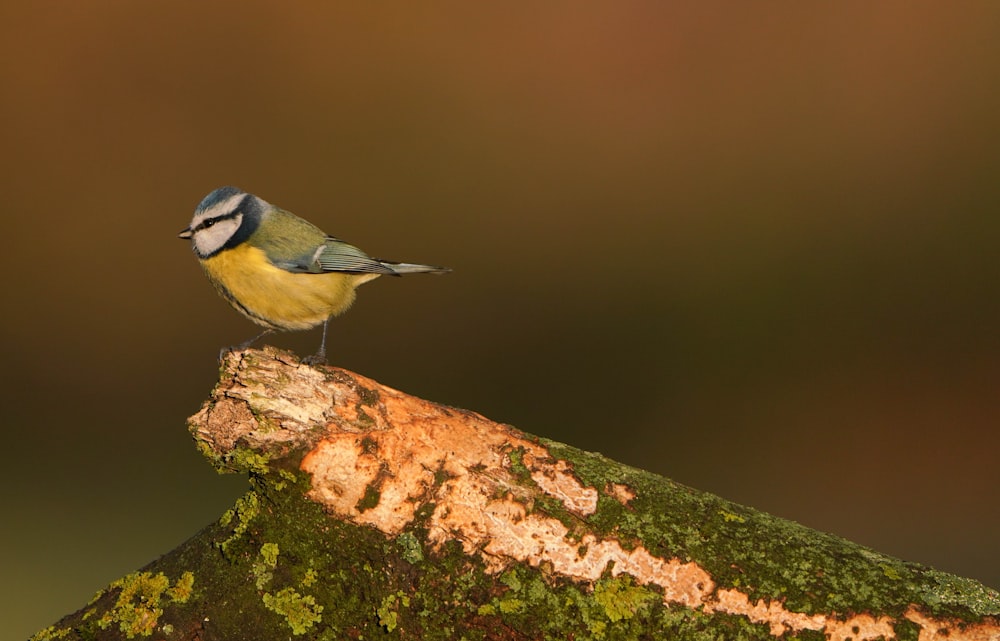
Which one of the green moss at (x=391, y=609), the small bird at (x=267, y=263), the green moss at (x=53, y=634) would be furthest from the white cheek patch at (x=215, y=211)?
the green moss at (x=391, y=609)

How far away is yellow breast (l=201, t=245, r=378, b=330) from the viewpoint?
4266 millimetres

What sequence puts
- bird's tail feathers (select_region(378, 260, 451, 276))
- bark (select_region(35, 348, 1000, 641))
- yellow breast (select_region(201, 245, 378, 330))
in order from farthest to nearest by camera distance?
bird's tail feathers (select_region(378, 260, 451, 276)) < yellow breast (select_region(201, 245, 378, 330)) < bark (select_region(35, 348, 1000, 641))

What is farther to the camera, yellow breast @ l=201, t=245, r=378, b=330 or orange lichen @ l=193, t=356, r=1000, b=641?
yellow breast @ l=201, t=245, r=378, b=330

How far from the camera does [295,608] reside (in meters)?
2.84

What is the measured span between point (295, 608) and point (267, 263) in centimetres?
190

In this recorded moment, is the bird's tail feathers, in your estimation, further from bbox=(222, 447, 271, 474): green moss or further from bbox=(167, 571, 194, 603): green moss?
bbox=(167, 571, 194, 603): green moss

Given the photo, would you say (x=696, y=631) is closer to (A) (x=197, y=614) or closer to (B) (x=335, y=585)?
(B) (x=335, y=585)

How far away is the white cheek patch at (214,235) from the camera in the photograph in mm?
4344

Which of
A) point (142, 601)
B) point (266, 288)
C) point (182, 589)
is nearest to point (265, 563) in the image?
point (182, 589)

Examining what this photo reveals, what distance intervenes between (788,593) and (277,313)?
8.41ft

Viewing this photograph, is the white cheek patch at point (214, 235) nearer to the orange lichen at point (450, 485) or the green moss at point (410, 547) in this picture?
the orange lichen at point (450, 485)

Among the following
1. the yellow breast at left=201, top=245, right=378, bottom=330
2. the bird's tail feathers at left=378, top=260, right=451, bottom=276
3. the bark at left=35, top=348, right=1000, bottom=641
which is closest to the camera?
the bark at left=35, top=348, right=1000, bottom=641

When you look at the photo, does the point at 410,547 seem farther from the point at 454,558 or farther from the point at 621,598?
the point at 621,598

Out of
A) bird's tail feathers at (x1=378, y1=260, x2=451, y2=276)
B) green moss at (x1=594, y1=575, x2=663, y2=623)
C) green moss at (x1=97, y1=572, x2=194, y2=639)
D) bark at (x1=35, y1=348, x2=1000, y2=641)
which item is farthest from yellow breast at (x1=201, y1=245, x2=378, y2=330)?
green moss at (x1=594, y1=575, x2=663, y2=623)
